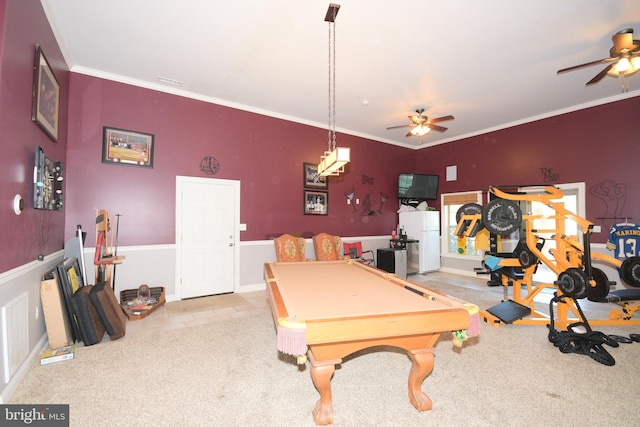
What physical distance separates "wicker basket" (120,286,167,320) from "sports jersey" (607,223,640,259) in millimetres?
6874

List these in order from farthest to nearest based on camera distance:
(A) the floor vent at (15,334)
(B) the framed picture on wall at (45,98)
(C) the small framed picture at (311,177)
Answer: (C) the small framed picture at (311,177) → (B) the framed picture on wall at (45,98) → (A) the floor vent at (15,334)

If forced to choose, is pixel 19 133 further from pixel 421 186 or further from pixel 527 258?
pixel 421 186

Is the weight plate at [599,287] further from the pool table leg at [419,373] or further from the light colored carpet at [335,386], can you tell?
the pool table leg at [419,373]

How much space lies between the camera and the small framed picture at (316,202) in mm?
6066

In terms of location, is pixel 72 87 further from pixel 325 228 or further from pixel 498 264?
pixel 498 264

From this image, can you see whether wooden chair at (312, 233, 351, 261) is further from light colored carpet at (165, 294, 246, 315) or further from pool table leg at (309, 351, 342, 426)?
pool table leg at (309, 351, 342, 426)

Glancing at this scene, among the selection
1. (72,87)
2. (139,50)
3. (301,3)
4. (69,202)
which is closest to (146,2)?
(139,50)

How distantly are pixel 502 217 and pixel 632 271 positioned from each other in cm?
153

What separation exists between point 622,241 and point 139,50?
7541 millimetres

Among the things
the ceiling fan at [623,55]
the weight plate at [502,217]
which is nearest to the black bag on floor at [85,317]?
the weight plate at [502,217]

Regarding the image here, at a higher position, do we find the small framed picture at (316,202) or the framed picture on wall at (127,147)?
the framed picture on wall at (127,147)

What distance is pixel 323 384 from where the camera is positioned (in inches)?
71.4

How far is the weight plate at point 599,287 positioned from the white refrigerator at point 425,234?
3353 mm

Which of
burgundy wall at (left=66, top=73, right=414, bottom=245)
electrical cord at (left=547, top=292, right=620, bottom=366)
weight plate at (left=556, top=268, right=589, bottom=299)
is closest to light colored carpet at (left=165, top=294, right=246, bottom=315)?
burgundy wall at (left=66, top=73, right=414, bottom=245)
